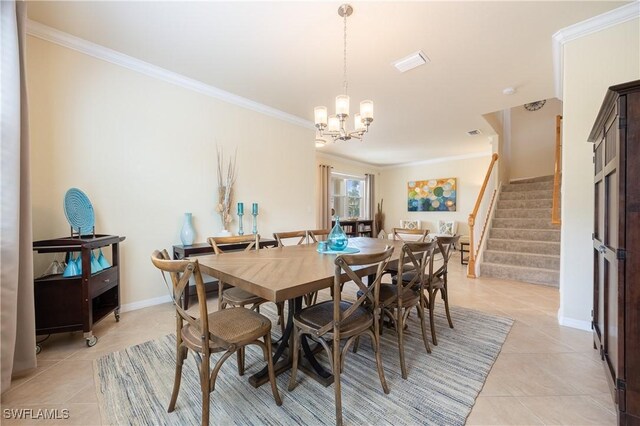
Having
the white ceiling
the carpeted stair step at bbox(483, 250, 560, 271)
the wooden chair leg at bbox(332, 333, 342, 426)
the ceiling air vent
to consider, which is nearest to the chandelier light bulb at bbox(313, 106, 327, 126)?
the white ceiling

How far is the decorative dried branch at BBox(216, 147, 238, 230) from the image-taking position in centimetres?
339

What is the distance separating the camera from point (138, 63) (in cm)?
276

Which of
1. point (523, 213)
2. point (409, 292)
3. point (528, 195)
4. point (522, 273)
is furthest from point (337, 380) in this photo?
point (528, 195)

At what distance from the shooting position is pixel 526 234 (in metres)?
4.36

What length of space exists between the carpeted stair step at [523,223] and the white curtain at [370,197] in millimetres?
3814

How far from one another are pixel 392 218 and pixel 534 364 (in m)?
6.79

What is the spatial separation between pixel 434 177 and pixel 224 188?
249 inches

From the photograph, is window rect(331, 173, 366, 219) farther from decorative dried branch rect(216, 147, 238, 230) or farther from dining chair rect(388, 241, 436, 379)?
dining chair rect(388, 241, 436, 379)

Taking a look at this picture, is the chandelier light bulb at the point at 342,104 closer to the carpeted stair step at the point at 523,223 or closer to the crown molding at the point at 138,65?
the crown molding at the point at 138,65

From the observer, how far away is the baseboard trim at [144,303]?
108 inches

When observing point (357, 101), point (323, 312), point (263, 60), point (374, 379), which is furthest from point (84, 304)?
point (357, 101)

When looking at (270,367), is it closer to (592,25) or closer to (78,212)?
(78,212)

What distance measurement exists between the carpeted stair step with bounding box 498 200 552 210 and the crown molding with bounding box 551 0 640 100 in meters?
3.05

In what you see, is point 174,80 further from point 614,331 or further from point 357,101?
point 614,331
